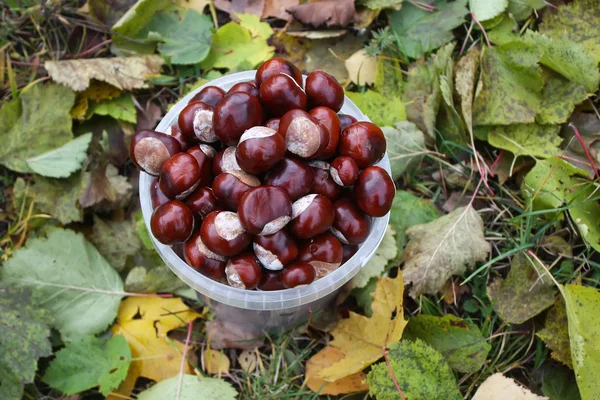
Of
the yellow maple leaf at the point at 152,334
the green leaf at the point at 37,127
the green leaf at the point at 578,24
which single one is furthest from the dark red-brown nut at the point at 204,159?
the green leaf at the point at 578,24

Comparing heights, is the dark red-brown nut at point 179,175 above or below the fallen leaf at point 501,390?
above

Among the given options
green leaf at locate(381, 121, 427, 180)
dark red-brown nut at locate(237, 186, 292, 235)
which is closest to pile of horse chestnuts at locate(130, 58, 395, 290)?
dark red-brown nut at locate(237, 186, 292, 235)

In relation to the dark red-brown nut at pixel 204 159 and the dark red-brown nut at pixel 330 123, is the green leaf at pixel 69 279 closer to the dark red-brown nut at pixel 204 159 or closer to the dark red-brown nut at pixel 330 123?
the dark red-brown nut at pixel 204 159

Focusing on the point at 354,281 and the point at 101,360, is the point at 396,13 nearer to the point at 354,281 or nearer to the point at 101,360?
the point at 354,281

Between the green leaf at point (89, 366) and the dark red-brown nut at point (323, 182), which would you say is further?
the green leaf at point (89, 366)

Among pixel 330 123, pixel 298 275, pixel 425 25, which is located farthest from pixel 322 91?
pixel 425 25
